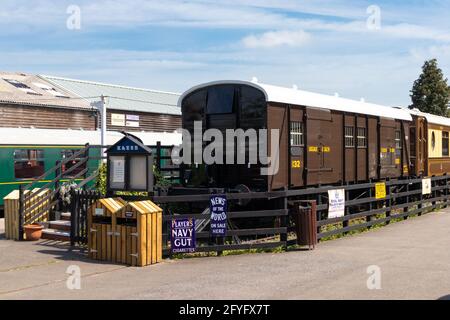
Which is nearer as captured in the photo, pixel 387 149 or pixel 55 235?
pixel 55 235

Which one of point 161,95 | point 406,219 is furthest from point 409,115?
point 161,95

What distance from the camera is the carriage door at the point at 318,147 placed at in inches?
541

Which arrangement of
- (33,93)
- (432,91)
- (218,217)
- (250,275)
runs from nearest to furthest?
(250,275), (218,217), (33,93), (432,91)

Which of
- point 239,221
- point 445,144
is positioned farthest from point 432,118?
point 239,221

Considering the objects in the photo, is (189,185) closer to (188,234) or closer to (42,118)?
(188,234)

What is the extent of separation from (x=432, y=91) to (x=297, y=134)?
30.1 m

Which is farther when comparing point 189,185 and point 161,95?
point 161,95

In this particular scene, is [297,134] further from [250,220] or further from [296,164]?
[250,220]

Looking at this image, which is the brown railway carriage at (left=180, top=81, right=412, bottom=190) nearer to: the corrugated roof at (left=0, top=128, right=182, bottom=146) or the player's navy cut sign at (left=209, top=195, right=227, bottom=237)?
the player's navy cut sign at (left=209, top=195, right=227, bottom=237)

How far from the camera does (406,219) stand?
662 inches

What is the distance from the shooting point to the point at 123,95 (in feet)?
143

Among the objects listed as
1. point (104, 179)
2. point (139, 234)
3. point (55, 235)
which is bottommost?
point (55, 235)

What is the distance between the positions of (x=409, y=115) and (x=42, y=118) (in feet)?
76.0

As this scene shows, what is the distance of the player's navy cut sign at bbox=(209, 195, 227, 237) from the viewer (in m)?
10.7
